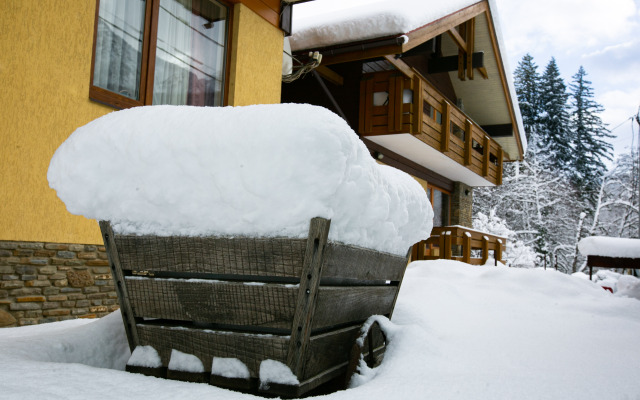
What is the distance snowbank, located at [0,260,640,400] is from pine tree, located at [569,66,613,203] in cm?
3179

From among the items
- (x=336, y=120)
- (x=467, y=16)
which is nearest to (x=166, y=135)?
(x=336, y=120)

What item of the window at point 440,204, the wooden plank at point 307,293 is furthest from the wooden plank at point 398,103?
the wooden plank at point 307,293

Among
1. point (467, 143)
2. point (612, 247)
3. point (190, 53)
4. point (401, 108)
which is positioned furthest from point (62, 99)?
point (467, 143)

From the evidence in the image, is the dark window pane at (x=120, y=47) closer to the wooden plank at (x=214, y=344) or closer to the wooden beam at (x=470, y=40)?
the wooden plank at (x=214, y=344)

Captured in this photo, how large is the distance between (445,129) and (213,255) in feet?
32.4

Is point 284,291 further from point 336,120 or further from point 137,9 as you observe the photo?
point 137,9

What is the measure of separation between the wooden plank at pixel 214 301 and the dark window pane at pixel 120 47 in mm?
3105

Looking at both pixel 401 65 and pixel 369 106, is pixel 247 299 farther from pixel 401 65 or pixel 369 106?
pixel 369 106

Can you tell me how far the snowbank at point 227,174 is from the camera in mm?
1752

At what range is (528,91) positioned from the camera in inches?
1352

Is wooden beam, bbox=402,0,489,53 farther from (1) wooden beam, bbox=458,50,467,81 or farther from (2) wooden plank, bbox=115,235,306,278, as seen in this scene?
(2) wooden plank, bbox=115,235,306,278

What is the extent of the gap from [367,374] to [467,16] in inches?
408

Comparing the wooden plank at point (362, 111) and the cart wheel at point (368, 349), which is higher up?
the wooden plank at point (362, 111)

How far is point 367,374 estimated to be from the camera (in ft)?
6.97
